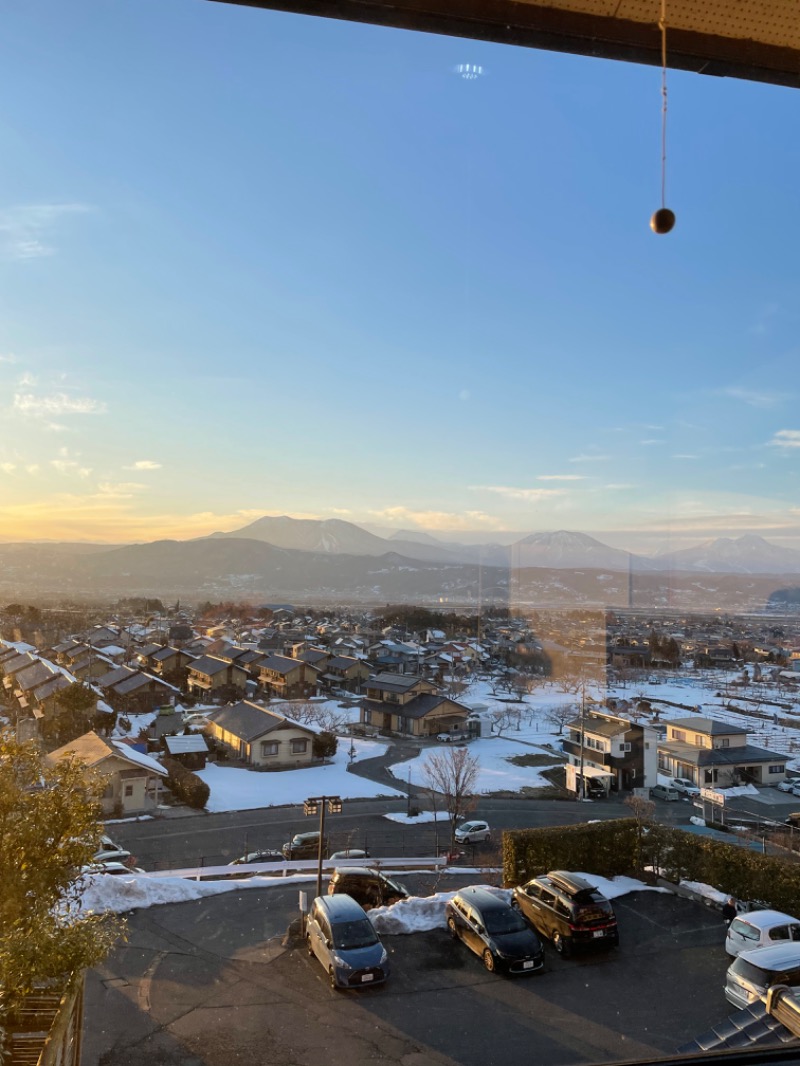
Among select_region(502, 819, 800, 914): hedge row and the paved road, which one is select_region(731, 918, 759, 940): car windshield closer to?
select_region(502, 819, 800, 914): hedge row

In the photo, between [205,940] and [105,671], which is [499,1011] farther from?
[105,671]

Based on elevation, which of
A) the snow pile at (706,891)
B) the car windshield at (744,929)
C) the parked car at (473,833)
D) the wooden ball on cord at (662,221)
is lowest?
the parked car at (473,833)

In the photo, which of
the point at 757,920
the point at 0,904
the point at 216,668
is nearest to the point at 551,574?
the point at 216,668

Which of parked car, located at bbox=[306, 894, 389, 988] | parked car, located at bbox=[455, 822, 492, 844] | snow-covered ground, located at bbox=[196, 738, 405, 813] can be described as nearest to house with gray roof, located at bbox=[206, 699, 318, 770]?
snow-covered ground, located at bbox=[196, 738, 405, 813]

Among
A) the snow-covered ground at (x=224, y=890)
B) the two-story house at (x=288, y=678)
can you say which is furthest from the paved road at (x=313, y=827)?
the two-story house at (x=288, y=678)

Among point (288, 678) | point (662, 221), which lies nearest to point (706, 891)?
point (662, 221)

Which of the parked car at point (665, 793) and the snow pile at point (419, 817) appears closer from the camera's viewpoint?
the snow pile at point (419, 817)

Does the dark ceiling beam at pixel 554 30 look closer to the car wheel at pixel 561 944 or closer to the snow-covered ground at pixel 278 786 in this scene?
the car wheel at pixel 561 944
